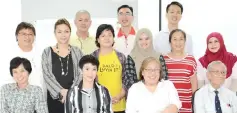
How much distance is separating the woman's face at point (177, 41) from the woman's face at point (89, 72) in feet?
2.91

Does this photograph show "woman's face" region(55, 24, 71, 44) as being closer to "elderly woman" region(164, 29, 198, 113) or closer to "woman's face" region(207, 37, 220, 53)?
"elderly woman" region(164, 29, 198, 113)

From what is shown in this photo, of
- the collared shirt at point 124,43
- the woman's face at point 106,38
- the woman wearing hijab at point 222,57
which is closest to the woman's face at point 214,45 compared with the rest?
the woman wearing hijab at point 222,57

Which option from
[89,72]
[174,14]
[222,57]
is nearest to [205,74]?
[222,57]

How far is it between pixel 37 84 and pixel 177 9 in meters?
1.72

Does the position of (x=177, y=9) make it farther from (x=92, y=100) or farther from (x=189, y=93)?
(x=92, y=100)

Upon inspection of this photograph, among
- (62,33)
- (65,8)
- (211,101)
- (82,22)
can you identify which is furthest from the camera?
(65,8)

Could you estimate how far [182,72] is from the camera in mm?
3057

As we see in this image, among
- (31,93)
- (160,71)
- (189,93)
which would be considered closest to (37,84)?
(31,93)

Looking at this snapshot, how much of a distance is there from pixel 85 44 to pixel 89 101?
0.94 meters

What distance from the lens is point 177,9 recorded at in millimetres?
3605

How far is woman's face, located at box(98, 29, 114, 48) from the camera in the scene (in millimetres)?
3012

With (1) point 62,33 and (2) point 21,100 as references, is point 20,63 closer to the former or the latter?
(2) point 21,100

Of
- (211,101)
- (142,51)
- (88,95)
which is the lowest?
(211,101)

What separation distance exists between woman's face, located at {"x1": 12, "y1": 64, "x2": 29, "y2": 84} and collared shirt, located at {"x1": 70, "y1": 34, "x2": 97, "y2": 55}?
0.75 metres
